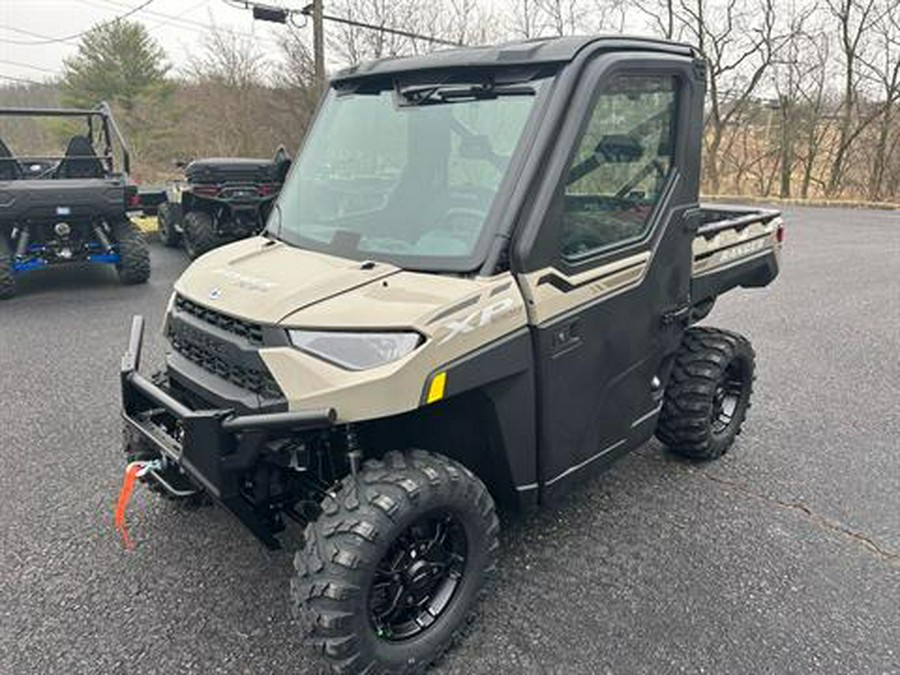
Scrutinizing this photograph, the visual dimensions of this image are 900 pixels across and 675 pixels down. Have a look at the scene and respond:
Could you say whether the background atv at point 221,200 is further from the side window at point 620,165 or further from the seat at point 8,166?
the side window at point 620,165

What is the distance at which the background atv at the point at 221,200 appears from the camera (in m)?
9.22

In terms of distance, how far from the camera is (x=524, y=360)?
7.52 feet

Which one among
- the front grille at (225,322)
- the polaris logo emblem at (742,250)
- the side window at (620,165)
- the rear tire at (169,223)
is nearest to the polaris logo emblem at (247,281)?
the front grille at (225,322)

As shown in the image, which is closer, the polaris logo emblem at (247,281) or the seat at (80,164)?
the polaris logo emblem at (247,281)

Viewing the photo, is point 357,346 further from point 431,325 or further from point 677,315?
point 677,315

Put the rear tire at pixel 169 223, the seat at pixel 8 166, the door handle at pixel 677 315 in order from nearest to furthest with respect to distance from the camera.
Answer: the door handle at pixel 677 315
the seat at pixel 8 166
the rear tire at pixel 169 223

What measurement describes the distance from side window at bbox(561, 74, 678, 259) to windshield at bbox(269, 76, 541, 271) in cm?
30

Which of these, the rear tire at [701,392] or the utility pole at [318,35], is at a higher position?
the utility pole at [318,35]

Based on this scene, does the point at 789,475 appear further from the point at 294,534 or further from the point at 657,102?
the point at 294,534

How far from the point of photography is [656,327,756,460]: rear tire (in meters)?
3.40

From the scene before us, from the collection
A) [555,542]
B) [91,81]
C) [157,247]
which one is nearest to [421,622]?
[555,542]

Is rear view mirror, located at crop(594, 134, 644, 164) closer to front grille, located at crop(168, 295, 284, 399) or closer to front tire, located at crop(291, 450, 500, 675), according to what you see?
front tire, located at crop(291, 450, 500, 675)

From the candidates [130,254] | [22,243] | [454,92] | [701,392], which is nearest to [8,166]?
[22,243]

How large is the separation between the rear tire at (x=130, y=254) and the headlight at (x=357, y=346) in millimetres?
6913
